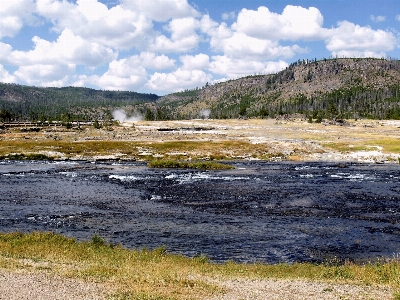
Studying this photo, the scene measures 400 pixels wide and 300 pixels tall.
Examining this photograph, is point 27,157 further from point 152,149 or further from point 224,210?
point 224,210

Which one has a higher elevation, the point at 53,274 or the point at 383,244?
the point at 53,274

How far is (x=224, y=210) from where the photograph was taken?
126 ft

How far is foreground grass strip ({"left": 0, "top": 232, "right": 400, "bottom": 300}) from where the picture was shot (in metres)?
16.6

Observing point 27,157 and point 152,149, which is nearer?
point 27,157

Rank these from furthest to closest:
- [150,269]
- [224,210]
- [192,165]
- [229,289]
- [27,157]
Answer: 1. [27,157]
2. [192,165]
3. [224,210]
4. [150,269]
5. [229,289]

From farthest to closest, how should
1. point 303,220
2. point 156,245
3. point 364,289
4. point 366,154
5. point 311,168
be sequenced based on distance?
point 366,154 → point 311,168 → point 303,220 → point 156,245 → point 364,289

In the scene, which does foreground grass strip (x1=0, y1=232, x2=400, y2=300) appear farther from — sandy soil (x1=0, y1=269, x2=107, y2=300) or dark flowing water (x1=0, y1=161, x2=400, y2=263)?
dark flowing water (x1=0, y1=161, x2=400, y2=263)

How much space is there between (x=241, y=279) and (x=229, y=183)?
34948 millimetres

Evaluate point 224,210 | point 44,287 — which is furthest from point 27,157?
point 44,287

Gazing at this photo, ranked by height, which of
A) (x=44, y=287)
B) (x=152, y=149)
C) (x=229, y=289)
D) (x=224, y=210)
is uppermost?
(x=152, y=149)

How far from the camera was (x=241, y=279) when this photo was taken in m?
18.6

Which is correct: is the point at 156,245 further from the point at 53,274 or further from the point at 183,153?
the point at 183,153

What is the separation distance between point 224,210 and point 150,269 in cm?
1936

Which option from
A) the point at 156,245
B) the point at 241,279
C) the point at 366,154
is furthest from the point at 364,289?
the point at 366,154
